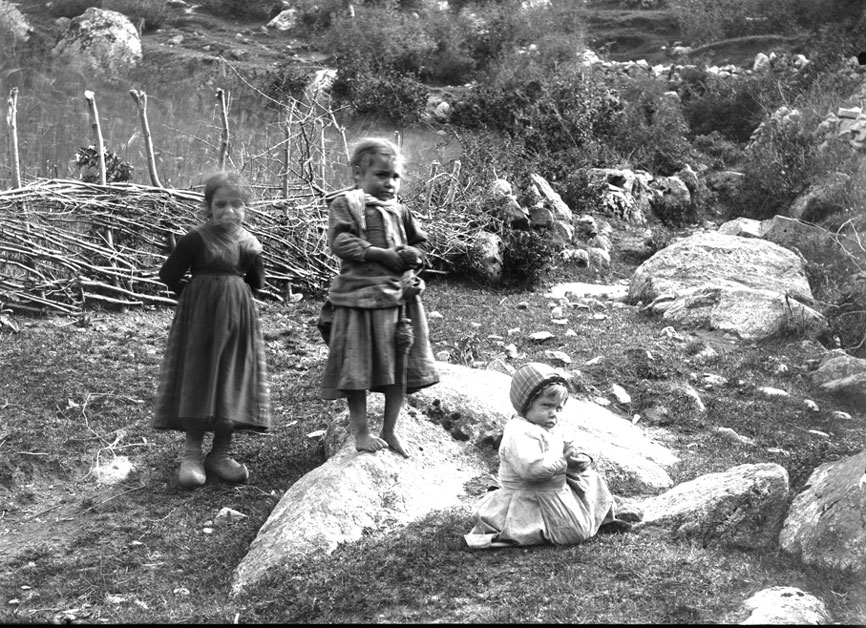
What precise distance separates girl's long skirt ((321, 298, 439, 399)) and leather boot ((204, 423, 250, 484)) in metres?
0.82

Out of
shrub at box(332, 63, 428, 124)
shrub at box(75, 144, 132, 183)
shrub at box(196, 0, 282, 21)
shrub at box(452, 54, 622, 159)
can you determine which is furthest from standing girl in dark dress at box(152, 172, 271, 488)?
shrub at box(196, 0, 282, 21)

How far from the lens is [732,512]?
473cm

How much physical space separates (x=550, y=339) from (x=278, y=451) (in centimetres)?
342

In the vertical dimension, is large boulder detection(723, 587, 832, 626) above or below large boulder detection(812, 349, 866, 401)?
above

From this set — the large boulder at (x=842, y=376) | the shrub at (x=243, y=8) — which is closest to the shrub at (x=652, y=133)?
the large boulder at (x=842, y=376)

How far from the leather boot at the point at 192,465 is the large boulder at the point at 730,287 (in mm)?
5431

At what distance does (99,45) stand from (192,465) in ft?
57.3

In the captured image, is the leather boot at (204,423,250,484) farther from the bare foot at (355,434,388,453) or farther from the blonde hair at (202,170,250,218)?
the blonde hair at (202,170,250,218)

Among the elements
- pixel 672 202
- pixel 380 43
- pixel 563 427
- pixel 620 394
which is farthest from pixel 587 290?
pixel 380 43

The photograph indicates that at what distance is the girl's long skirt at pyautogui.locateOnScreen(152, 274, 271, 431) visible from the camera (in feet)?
17.9

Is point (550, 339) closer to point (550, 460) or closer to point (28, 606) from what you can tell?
point (550, 460)

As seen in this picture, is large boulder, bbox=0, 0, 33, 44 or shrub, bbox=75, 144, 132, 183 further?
large boulder, bbox=0, 0, 33, 44

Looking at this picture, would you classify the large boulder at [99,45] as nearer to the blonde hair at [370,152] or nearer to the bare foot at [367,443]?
the blonde hair at [370,152]

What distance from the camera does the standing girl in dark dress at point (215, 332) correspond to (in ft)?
17.9
